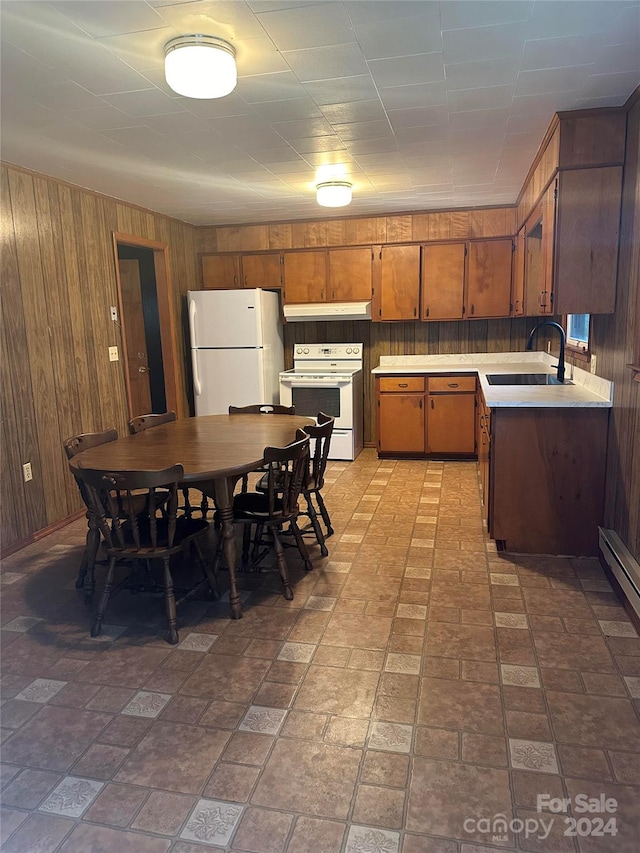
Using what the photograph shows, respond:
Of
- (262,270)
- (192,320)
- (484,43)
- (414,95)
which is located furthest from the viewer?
(262,270)

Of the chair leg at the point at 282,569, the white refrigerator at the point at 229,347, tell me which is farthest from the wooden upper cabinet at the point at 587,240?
the white refrigerator at the point at 229,347

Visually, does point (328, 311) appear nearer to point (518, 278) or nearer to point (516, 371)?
point (518, 278)

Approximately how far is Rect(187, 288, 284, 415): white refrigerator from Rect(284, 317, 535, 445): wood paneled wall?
0.56 metres

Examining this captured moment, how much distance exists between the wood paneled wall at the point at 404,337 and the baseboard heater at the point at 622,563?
2.82 meters

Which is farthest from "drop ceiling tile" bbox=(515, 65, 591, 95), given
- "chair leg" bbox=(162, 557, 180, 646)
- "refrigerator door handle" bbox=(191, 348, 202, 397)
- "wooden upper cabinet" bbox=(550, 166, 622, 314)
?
"refrigerator door handle" bbox=(191, 348, 202, 397)

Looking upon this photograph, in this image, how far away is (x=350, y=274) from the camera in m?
5.45

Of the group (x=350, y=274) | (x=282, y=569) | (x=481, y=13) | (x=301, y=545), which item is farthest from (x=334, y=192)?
(x=282, y=569)

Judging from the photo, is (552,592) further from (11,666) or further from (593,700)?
(11,666)

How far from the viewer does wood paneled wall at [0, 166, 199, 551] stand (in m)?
3.39

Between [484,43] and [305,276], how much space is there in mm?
3545

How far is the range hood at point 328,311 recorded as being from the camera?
17.6 ft

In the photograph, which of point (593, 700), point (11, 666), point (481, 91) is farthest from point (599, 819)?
point (481, 91)

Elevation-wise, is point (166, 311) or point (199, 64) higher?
point (199, 64)

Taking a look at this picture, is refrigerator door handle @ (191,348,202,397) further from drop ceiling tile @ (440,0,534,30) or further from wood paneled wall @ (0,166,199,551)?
drop ceiling tile @ (440,0,534,30)
